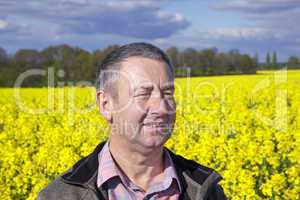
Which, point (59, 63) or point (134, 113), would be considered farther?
point (59, 63)

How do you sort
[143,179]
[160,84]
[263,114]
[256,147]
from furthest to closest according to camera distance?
[263,114] < [256,147] < [143,179] < [160,84]

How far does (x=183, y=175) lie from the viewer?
2.01 meters

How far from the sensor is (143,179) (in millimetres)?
1972

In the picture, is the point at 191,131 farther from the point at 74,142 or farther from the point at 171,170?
the point at 171,170

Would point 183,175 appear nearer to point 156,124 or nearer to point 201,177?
point 201,177

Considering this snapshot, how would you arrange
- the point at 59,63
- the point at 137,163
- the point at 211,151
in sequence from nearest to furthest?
the point at 137,163
the point at 211,151
the point at 59,63

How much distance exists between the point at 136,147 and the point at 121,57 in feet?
1.08

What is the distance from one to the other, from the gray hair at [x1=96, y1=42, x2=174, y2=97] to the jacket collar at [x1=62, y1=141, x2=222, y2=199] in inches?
11.4

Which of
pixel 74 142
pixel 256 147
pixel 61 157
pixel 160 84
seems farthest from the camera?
pixel 74 142

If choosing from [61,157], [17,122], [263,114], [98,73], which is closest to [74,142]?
[61,157]

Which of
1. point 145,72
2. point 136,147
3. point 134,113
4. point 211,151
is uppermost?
point 145,72

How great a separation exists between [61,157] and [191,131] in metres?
3.28

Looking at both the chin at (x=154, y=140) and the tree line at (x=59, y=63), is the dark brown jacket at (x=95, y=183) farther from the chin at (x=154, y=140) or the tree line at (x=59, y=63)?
the tree line at (x=59, y=63)

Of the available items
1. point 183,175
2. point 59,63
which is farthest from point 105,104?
point 59,63
